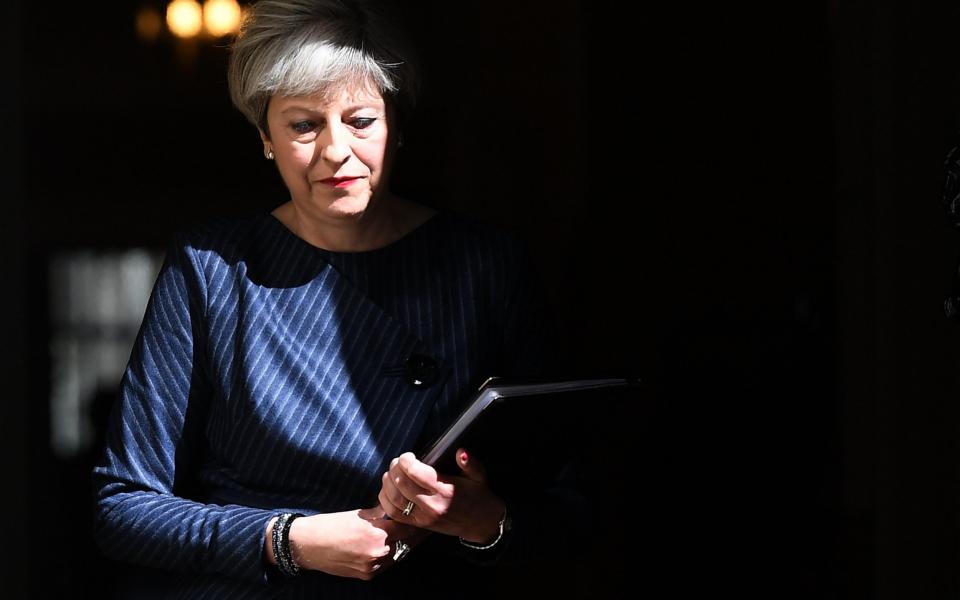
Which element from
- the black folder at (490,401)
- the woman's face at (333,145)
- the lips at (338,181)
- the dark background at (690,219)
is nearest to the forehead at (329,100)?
the woman's face at (333,145)

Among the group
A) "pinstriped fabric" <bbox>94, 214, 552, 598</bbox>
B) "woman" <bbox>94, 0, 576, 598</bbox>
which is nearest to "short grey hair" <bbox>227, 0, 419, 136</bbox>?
"woman" <bbox>94, 0, 576, 598</bbox>

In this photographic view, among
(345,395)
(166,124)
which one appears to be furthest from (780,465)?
(166,124)

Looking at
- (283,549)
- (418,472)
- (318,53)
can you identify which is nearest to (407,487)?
(418,472)

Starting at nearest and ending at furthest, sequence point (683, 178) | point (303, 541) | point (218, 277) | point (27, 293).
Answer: point (303, 541)
point (218, 277)
point (27, 293)
point (683, 178)

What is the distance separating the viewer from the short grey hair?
1988mm

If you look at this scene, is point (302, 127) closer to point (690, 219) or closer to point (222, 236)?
point (222, 236)

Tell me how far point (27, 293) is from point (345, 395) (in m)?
1.01

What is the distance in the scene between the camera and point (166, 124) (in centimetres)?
276

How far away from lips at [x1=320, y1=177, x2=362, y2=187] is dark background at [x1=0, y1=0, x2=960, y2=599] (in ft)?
2.66

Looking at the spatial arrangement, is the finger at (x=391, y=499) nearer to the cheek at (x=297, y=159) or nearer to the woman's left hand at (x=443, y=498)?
the woman's left hand at (x=443, y=498)

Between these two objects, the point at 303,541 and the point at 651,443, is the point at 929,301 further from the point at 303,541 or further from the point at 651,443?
the point at 303,541

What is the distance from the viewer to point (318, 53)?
198 centimetres

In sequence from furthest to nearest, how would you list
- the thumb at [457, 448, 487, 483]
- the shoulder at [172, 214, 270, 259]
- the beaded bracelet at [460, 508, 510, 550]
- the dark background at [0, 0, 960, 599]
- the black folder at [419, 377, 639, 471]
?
the dark background at [0, 0, 960, 599], the shoulder at [172, 214, 270, 259], the beaded bracelet at [460, 508, 510, 550], the thumb at [457, 448, 487, 483], the black folder at [419, 377, 639, 471]

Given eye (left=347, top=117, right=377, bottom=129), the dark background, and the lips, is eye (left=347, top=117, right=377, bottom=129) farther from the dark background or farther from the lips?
the dark background
